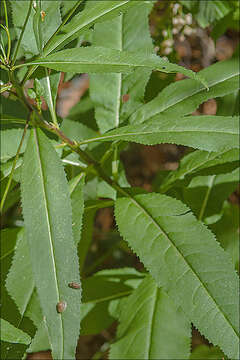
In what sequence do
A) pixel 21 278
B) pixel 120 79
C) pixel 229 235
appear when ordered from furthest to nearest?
pixel 229 235
pixel 120 79
pixel 21 278

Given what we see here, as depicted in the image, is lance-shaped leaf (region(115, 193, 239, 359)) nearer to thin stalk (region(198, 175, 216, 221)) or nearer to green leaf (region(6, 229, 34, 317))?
green leaf (region(6, 229, 34, 317))

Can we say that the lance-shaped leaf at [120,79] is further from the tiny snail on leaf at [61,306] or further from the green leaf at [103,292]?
the tiny snail on leaf at [61,306]

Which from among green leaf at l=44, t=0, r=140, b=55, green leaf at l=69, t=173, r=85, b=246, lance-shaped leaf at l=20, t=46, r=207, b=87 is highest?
green leaf at l=44, t=0, r=140, b=55

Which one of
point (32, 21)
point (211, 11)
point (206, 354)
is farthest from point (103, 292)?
point (211, 11)

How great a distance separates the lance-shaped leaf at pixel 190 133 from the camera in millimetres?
1348

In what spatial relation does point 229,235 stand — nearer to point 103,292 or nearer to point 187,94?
point 103,292

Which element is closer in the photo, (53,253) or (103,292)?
(53,253)

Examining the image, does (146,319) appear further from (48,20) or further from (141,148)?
(141,148)

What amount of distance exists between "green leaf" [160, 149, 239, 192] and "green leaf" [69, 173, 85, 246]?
1.30 ft

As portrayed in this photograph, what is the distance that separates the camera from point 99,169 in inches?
63.0

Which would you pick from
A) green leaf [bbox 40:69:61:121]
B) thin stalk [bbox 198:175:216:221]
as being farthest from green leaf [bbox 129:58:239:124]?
thin stalk [bbox 198:175:216:221]

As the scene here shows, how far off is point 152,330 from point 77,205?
1.87 feet

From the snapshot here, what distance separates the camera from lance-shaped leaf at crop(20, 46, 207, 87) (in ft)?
3.82

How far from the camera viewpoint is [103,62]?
46.2 inches
